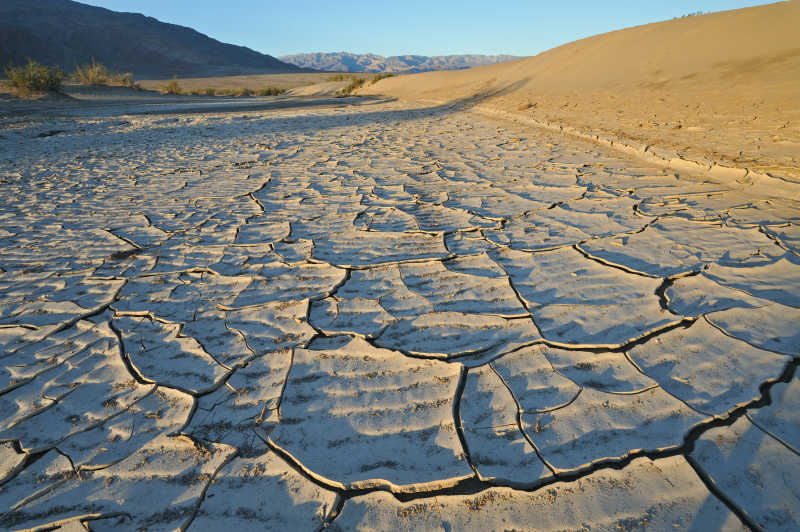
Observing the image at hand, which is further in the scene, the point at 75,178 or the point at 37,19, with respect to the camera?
the point at 37,19

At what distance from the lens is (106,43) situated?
4422 centimetres

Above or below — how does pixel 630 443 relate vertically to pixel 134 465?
above

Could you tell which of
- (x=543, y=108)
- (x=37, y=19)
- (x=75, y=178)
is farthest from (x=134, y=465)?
(x=37, y=19)

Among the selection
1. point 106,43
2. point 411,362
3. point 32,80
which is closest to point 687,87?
point 411,362

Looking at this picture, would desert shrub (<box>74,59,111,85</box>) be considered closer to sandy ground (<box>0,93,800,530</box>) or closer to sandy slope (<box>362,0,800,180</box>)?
sandy slope (<box>362,0,800,180</box>)

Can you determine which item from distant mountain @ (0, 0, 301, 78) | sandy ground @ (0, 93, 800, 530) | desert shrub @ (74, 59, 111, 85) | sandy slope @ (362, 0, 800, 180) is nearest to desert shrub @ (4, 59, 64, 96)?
desert shrub @ (74, 59, 111, 85)

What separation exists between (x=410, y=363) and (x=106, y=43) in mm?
60644

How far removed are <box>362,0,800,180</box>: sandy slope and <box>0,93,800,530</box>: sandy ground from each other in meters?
1.40

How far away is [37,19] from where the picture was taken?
4225 cm

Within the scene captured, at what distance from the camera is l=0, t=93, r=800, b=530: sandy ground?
35.5 inches

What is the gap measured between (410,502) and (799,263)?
2.02 meters

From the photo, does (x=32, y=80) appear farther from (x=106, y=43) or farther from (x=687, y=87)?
(x=106, y=43)

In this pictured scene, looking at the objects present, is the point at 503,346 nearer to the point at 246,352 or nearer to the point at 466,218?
the point at 246,352

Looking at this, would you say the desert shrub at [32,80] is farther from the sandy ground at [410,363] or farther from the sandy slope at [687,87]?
the sandy slope at [687,87]
